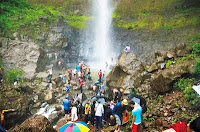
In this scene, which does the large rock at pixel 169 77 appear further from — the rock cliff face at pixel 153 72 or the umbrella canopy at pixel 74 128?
the umbrella canopy at pixel 74 128

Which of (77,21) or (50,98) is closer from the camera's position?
(50,98)

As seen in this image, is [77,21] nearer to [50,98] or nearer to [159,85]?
[50,98]

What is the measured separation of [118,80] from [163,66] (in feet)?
15.6

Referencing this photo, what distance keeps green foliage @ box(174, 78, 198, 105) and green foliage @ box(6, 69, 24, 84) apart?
55.7 ft

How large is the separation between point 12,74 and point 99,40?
16.0 m

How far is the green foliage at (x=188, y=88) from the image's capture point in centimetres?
816

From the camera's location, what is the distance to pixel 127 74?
49.4ft

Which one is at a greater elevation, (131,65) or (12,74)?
(131,65)

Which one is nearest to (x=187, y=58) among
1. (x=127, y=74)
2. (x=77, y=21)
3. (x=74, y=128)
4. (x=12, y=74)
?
(x=127, y=74)

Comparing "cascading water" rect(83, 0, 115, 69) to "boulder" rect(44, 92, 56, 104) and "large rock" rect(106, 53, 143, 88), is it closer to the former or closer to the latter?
"large rock" rect(106, 53, 143, 88)

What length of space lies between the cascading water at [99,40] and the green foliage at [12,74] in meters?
10.7

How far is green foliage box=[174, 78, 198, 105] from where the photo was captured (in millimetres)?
8158

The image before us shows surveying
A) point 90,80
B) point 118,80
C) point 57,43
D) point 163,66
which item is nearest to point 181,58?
point 163,66

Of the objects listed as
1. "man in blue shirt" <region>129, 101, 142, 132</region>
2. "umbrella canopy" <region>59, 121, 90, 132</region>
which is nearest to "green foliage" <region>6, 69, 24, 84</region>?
"umbrella canopy" <region>59, 121, 90, 132</region>
